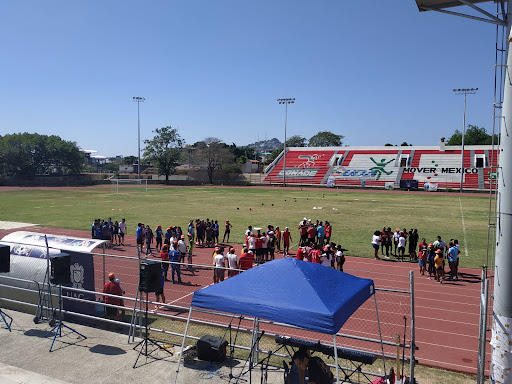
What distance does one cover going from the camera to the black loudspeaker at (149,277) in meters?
8.28

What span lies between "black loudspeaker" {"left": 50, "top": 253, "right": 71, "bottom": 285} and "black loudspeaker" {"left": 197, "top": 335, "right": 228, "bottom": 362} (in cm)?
352

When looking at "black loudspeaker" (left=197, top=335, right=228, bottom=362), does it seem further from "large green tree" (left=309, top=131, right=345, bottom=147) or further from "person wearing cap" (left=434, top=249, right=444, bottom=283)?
"large green tree" (left=309, top=131, right=345, bottom=147)

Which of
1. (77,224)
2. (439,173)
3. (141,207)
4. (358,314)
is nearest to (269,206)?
(141,207)

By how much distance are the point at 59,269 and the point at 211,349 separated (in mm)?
3935

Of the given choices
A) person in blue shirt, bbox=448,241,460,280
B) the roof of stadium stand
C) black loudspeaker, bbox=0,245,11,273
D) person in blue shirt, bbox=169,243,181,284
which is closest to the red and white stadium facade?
person in blue shirt, bbox=448,241,460,280

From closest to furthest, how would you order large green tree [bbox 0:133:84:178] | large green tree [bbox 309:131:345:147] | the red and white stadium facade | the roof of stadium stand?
the roof of stadium stand, the red and white stadium facade, large green tree [bbox 0:133:84:178], large green tree [bbox 309:131:345:147]

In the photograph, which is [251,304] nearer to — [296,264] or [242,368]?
[296,264]

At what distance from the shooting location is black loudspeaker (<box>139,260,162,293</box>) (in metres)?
8.28

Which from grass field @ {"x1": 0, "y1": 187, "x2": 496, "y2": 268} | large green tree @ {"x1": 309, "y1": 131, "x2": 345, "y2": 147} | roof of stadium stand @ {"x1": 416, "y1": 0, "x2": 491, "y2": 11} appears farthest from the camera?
large green tree @ {"x1": 309, "y1": 131, "x2": 345, "y2": 147}

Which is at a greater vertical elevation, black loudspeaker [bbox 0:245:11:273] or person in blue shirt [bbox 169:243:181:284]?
black loudspeaker [bbox 0:245:11:273]

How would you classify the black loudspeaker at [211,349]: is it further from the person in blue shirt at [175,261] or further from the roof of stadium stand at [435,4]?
the roof of stadium stand at [435,4]

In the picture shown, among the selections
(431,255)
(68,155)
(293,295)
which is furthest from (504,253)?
(68,155)

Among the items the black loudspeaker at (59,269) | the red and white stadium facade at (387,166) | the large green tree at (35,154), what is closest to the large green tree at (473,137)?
the red and white stadium facade at (387,166)

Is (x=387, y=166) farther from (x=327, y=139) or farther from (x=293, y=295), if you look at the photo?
(x=293, y=295)
